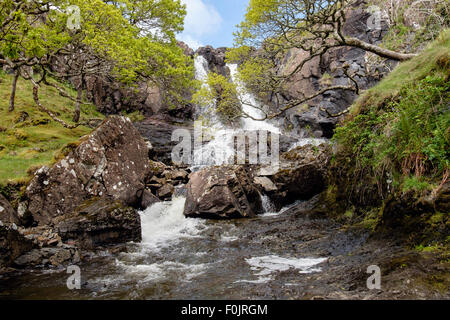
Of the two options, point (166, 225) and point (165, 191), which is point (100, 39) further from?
point (166, 225)

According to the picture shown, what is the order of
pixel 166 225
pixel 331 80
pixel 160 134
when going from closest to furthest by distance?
pixel 166 225, pixel 160 134, pixel 331 80

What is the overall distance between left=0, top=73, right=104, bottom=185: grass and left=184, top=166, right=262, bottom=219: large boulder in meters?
5.75

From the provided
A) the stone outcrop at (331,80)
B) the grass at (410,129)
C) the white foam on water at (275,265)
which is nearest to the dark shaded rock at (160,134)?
the stone outcrop at (331,80)

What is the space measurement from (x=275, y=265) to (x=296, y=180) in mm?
7580

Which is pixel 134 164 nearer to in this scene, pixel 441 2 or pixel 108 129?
pixel 108 129

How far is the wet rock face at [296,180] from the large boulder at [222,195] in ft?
2.92

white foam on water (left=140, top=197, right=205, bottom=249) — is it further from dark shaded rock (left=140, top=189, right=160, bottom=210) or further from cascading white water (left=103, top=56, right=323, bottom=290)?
dark shaded rock (left=140, top=189, right=160, bottom=210)

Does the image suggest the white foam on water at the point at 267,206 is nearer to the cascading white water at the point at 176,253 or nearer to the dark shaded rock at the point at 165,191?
the cascading white water at the point at 176,253

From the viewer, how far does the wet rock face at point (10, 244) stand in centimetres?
654

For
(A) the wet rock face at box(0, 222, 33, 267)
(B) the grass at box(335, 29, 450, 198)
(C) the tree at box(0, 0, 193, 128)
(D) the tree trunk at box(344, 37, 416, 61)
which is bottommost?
(A) the wet rock face at box(0, 222, 33, 267)

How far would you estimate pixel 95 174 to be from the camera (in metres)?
10.8

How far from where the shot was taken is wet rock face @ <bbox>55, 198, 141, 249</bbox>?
8.35 m

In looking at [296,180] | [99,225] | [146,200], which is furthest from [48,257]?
[296,180]

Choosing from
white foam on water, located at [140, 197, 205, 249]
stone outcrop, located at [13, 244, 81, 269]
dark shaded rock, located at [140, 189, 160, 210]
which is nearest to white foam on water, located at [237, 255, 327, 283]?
white foam on water, located at [140, 197, 205, 249]
